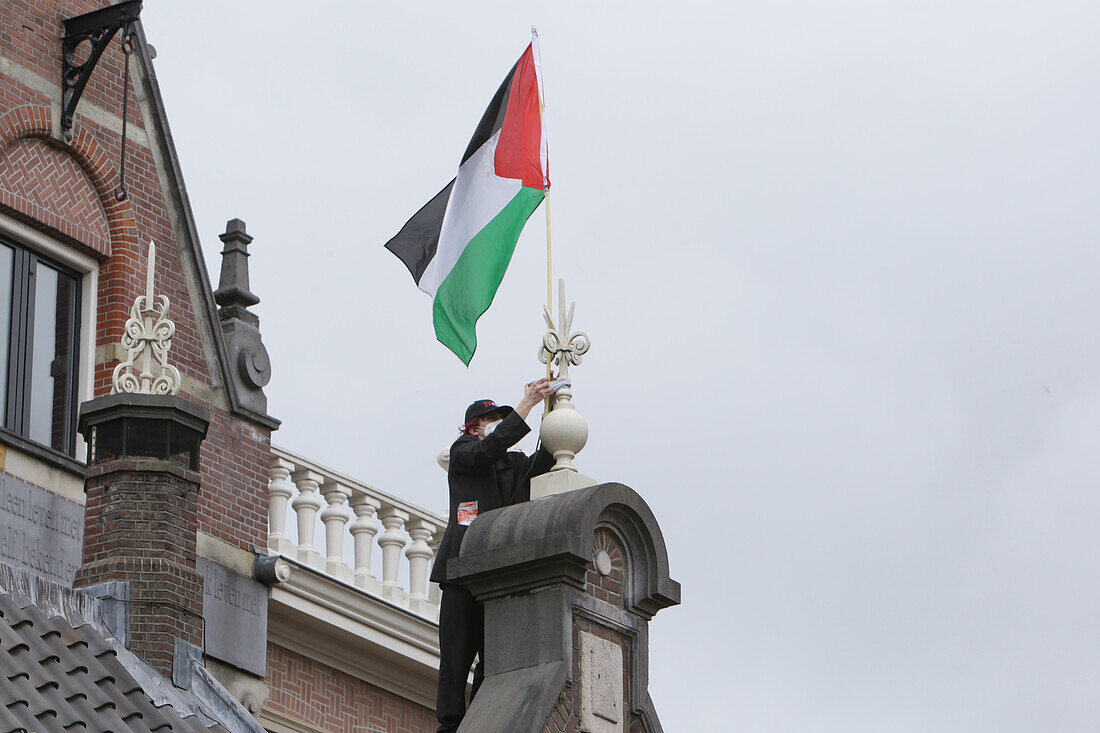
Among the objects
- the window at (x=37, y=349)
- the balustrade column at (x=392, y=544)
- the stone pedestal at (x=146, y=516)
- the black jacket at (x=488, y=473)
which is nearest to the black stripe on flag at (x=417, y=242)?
the stone pedestal at (x=146, y=516)

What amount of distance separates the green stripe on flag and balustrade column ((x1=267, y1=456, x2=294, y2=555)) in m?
5.60

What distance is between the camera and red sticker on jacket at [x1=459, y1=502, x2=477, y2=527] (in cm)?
1254

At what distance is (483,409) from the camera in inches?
493

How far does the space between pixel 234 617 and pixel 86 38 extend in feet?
15.9

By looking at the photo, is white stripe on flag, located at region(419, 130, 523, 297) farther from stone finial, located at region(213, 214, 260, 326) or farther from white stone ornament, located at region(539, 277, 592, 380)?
stone finial, located at region(213, 214, 260, 326)

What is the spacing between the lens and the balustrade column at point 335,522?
65.8 ft

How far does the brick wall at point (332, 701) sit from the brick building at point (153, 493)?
0.02 metres

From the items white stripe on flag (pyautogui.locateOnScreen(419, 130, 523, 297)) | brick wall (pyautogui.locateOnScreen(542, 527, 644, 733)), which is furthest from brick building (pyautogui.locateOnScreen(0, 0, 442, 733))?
brick wall (pyautogui.locateOnScreen(542, 527, 644, 733))

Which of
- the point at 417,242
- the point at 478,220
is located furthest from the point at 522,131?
the point at 417,242

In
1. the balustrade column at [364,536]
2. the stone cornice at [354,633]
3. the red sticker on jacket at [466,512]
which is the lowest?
the red sticker on jacket at [466,512]

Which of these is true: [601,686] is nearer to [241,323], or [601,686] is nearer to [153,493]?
[153,493]

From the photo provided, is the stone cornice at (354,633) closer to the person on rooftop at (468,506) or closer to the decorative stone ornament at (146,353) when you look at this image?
the decorative stone ornament at (146,353)

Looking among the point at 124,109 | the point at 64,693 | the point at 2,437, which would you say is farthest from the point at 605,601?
the point at 124,109

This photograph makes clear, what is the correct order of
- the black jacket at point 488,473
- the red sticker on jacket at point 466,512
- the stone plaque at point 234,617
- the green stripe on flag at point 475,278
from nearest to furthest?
the black jacket at point 488,473
the red sticker on jacket at point 466,512
the green stripe on flag at point 475,278
the stone plaque at point 234,617
